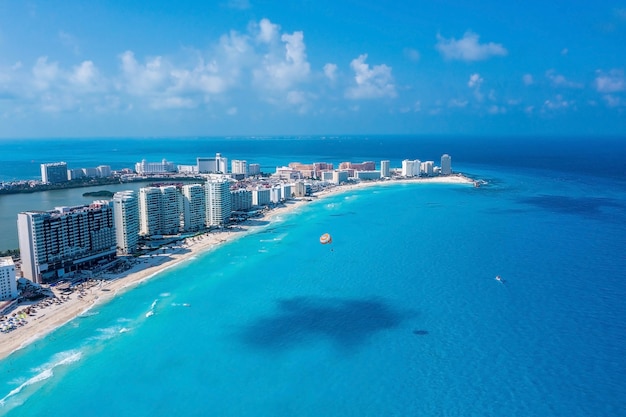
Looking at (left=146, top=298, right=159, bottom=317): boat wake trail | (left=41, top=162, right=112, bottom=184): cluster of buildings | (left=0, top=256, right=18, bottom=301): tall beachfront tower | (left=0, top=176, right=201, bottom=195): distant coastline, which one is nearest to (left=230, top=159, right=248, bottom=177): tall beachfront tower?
(left=0, top=176, right=201, bottom=195): distant coastline

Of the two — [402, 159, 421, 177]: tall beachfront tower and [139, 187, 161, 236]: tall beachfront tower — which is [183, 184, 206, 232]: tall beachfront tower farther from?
[402, 159, 421, 177]: tall beachfront tower

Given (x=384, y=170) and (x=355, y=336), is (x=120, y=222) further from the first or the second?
(x=384, y=170)

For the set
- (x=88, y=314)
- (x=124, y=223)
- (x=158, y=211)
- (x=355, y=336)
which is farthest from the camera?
(x=158, y=211)

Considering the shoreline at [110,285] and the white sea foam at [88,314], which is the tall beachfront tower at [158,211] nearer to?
the shoreline at [110,285]

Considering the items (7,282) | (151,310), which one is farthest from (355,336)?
(7,282)

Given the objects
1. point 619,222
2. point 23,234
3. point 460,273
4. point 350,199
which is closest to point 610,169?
point 619,222

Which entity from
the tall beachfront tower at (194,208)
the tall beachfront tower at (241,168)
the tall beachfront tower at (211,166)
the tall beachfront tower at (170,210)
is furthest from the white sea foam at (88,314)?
the tall beachfront tower at (211,166)
